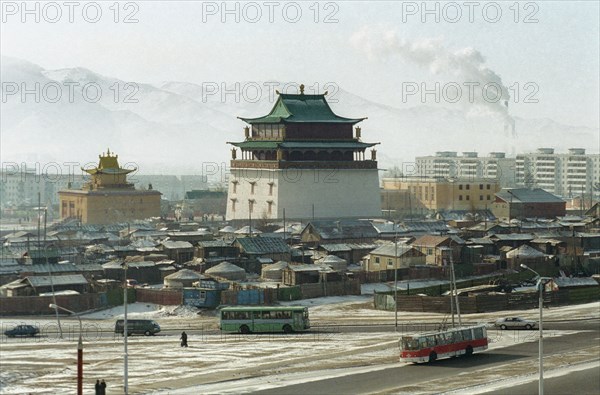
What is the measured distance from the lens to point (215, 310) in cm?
7300

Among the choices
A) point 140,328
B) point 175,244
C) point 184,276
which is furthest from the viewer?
point 175,244

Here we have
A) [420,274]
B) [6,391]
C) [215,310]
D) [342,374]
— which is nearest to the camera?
[6,391]

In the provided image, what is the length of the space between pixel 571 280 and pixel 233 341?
31316mm

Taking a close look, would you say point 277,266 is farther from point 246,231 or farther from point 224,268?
point 246,231

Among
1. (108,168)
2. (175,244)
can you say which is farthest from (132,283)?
(108,168)

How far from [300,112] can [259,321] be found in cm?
7953

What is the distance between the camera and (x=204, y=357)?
2124 inches

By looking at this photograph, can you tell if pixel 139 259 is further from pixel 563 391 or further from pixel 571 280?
pixel 563 391

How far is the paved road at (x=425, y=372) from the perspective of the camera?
46125mm

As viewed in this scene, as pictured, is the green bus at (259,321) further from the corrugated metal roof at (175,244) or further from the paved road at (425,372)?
the corrugated metal roof at (175,244)

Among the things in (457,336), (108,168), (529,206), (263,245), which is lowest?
(457,336)

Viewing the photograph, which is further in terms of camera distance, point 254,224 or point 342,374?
point 254,224

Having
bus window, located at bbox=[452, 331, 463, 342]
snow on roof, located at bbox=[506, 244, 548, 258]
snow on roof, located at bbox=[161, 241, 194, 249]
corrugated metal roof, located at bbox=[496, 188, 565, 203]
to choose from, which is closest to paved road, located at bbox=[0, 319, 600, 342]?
bus window, located at bbox=[452, 331, 463, 342]

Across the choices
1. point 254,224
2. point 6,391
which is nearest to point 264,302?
point 6,391
